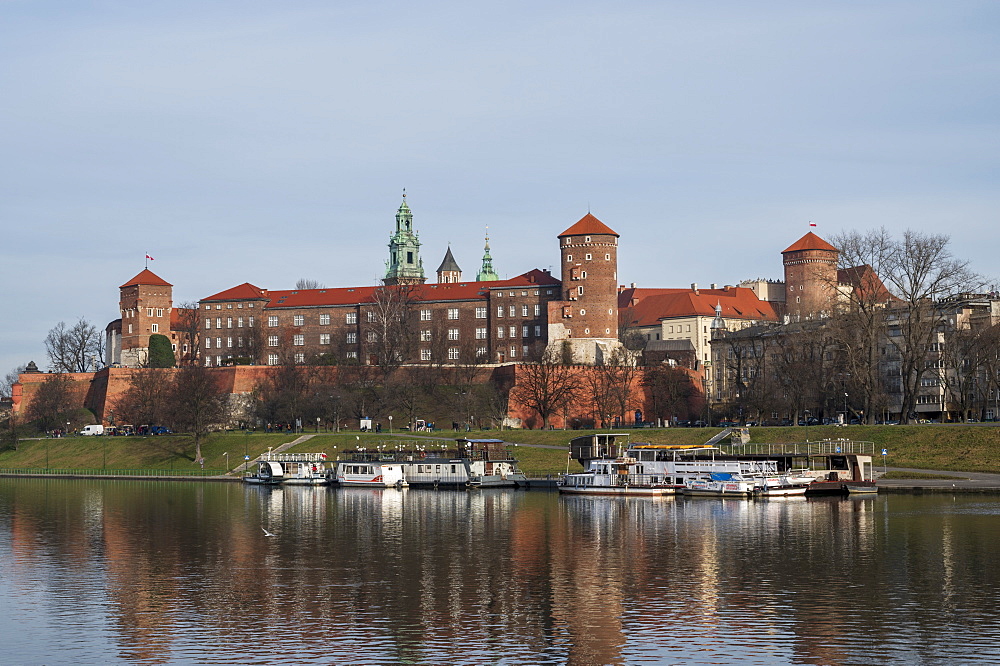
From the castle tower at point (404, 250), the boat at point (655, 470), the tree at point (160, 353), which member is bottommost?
the boat at point (655, 470)

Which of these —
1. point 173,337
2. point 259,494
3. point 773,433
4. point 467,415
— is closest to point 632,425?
point 467,415

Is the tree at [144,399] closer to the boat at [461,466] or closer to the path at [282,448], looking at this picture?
the path at [282,448]

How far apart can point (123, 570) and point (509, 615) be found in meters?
14.0

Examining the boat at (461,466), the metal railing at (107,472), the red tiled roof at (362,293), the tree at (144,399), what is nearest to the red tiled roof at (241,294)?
the red tiled roof at (362,293)

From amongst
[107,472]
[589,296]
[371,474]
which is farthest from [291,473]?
[589,296]

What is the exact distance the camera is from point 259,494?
72.1 meters

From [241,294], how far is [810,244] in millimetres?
62332

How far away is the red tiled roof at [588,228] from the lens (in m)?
119

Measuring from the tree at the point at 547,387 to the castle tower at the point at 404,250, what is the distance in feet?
209

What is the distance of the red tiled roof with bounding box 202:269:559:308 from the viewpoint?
129000mm

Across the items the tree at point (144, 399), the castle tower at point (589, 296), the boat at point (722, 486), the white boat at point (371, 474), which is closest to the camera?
the boat at point (722, 486)

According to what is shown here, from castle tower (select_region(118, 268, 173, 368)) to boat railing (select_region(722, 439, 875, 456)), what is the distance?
80.0m

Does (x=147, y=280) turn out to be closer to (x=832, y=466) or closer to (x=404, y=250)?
(x=404, y=250)

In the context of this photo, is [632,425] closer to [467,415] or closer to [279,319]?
[467,415]
